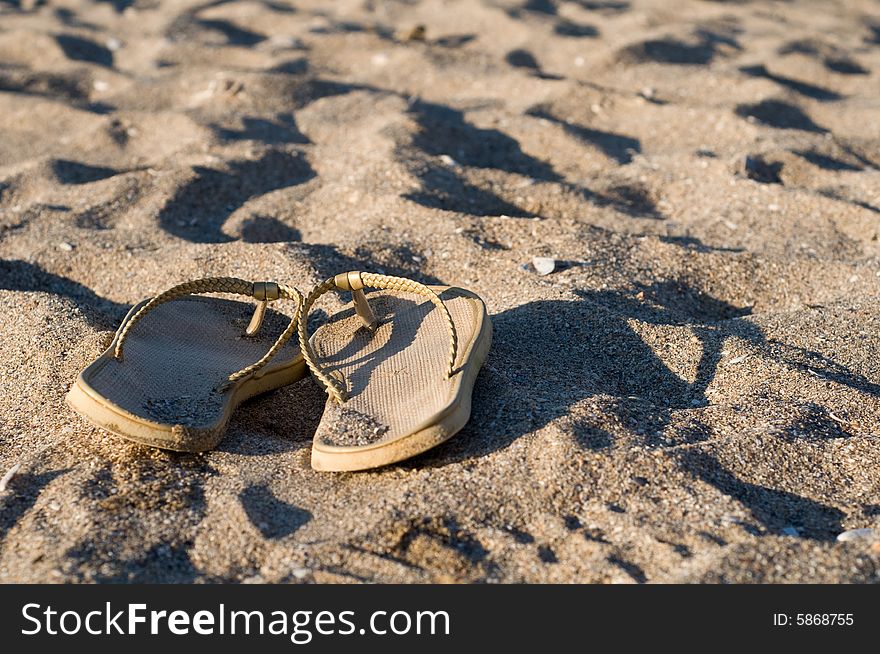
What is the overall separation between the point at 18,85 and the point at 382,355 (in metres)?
3.54

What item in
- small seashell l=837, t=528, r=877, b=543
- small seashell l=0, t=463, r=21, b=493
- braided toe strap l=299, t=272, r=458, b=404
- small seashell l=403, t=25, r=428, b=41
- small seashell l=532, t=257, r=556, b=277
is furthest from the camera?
small seashell l=403, t=25, r=428, b=41

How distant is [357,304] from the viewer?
7.65ft

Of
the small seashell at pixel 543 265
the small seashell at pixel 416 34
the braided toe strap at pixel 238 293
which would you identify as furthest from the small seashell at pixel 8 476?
the small seashell at pixel 416 34

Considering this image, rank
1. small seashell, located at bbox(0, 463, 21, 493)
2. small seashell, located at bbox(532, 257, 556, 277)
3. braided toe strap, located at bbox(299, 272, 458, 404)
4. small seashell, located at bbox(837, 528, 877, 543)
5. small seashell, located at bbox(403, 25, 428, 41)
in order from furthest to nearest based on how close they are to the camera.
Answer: small seashell, located at bbox(403, 25, 428, 41)
small seashell, located at bbox(532, 257, 556, 277)
braided toe strap, located at bbox(299, 272, 458, 404)
small seashell, located at bbox(0, 463, 21, 493)
small seashell, located at bbox(837, 528, 877, 543)

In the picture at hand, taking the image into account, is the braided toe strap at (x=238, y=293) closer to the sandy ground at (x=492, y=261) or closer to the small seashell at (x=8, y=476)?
the sandy ground at (x=492, y=261)

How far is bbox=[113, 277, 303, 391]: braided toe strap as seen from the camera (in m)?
2.16

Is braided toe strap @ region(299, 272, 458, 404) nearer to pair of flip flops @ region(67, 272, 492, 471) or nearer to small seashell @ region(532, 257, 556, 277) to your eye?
pair of flip flops @ region(67, 272, 492, 471)

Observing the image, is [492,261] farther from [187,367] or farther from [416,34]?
[416,34]

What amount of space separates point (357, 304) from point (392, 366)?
213mm

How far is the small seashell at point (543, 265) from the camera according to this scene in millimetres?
2818

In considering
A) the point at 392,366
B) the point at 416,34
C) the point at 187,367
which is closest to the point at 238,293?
the point at 187,367

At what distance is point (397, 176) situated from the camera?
3479mm

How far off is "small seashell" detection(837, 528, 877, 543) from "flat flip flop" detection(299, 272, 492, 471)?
2.50 ft

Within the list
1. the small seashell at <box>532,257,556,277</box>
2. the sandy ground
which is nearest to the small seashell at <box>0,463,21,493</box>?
the sandy ground
